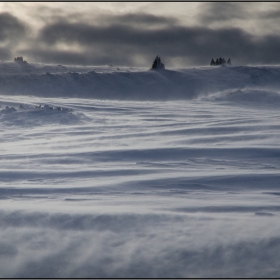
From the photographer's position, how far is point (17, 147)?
636 cm

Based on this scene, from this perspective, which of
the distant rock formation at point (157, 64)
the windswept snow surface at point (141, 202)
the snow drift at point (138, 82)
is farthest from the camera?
the distant rock formation at point (157, 64)

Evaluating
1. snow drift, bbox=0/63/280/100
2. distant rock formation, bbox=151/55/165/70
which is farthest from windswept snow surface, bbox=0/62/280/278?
distant rock formation, bbox=151/55/165/70

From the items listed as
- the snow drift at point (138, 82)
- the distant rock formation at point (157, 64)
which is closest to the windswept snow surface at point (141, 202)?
the snow drift at point (138, 82)

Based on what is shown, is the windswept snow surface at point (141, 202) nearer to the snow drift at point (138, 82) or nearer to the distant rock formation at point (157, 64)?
the snow drift at point (138, 82)

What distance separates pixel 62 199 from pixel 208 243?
4.49 ft

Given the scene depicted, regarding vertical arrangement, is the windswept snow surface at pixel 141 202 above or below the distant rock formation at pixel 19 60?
below

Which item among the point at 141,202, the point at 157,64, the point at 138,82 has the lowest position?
the point at 141,202

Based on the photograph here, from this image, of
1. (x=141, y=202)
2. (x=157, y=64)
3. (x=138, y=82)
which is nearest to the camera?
(x=141, y=202)

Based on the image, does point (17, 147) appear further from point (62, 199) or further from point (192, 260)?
point (192, 260)

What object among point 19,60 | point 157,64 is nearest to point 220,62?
point 157,64

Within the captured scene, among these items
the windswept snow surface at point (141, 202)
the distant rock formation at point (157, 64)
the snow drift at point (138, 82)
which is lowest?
the windswept snow surface at point (141, 202)

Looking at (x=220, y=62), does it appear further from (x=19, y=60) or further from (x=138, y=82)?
(x=19, y=60)

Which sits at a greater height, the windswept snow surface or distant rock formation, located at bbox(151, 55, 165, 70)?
distant rock formation, located at bbox(151, 55, 165, 70)

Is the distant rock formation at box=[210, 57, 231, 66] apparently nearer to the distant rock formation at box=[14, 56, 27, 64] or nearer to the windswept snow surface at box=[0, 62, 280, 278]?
the distant rock formation at box=[14, 56, 27, 64]
